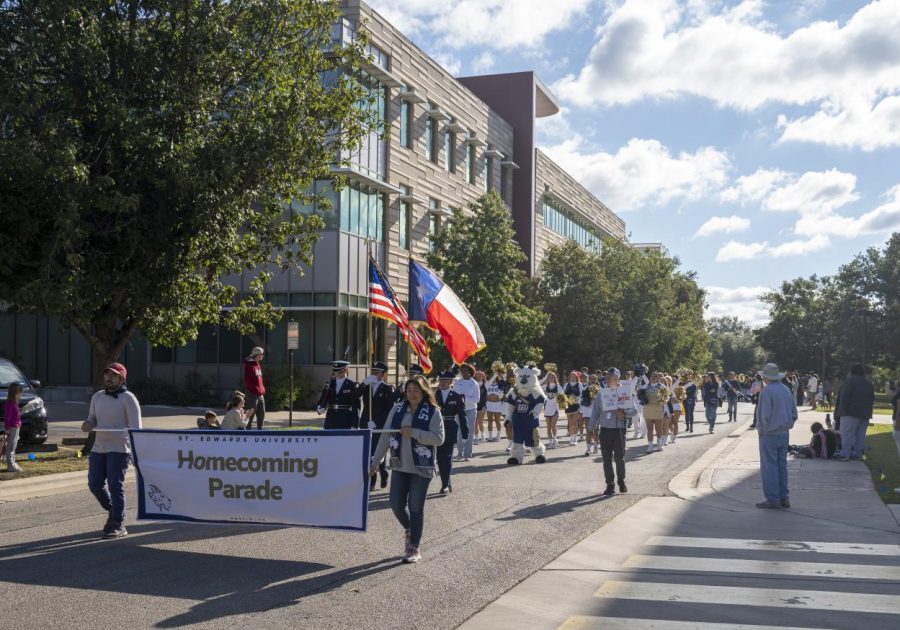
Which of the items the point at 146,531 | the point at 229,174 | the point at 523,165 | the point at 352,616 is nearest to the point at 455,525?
the point at 146,531

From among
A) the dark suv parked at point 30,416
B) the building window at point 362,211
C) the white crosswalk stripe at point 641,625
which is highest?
the building window at point 362,211

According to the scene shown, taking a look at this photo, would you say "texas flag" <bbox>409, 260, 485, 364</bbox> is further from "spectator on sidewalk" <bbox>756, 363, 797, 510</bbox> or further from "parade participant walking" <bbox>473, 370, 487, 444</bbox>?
"parade participant walking" <bbox>473, 370, 487, 444</bbox>

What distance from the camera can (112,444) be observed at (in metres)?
9.84

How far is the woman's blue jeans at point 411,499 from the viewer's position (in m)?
8.76

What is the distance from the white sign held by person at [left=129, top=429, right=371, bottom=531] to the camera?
29.9 ft

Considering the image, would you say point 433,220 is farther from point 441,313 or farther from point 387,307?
point 441,313

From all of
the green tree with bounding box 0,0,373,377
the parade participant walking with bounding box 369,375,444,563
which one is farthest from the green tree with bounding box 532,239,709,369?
the parade participant walking with bounding box 369,375,444,563

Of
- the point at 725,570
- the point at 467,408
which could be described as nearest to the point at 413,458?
the point at 725,570

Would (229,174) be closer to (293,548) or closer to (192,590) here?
(293,548)

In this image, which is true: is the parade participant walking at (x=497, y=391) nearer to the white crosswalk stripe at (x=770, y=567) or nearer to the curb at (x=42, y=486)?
the curb at (x=42, y=486)

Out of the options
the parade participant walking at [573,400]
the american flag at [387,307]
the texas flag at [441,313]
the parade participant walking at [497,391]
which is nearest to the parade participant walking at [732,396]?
the parade participant walking at [573,400]

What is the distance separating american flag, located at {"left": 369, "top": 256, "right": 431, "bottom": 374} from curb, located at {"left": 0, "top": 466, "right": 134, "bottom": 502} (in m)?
5.32

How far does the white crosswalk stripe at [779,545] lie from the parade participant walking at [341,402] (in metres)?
4.78

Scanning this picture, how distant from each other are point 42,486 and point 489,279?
2270cm
